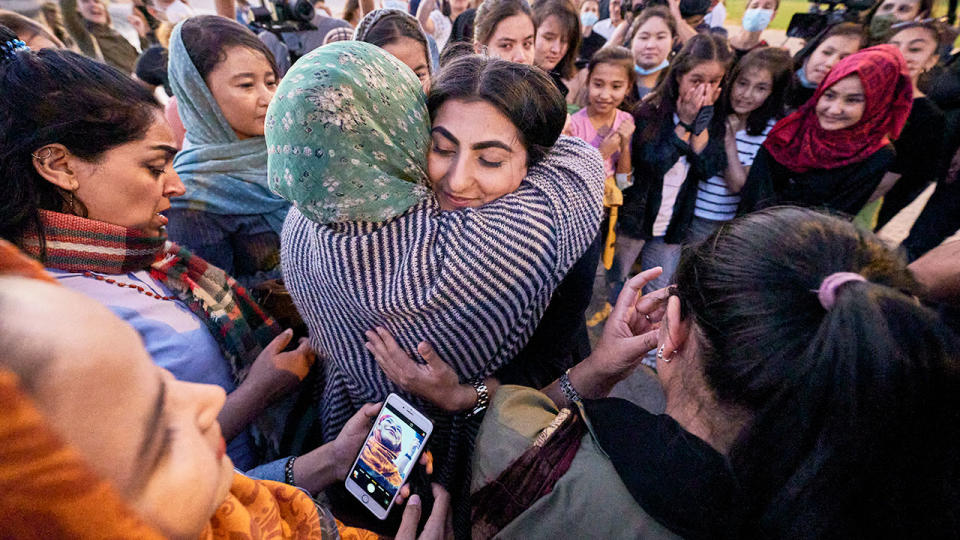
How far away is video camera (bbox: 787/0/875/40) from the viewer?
3.83 m

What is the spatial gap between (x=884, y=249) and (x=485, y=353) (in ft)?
2.96

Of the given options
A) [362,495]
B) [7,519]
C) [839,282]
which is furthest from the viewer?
[362,495]

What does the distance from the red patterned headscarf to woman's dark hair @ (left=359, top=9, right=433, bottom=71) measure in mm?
2260

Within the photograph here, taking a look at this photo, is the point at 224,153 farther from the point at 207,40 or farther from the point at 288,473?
the point at 288,473

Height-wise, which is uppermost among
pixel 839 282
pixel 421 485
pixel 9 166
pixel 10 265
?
pixel 10 265

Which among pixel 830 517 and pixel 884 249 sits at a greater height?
pixel 884 249

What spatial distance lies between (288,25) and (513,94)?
311cm

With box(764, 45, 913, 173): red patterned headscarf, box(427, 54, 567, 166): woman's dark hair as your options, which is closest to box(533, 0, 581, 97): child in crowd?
box(764, 45, 913, 173): red patterned headscarf

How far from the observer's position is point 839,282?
2.26 feet

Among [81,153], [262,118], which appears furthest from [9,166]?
[262,118]

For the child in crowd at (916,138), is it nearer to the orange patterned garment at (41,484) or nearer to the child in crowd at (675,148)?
the child in crowd at (675,148)

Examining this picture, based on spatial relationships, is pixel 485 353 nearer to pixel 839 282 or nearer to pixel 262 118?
pixel 839 282

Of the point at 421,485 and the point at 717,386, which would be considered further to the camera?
the point at 421,485

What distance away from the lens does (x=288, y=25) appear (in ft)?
11.5
